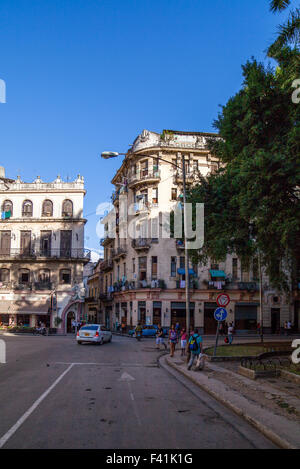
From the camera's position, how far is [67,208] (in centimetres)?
5175

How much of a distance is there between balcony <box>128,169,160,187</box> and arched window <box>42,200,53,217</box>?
30.5ft

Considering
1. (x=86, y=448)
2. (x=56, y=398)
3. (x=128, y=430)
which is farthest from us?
(x=56, y=398)

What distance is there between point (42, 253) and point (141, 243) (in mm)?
11101

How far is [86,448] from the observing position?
641 cm

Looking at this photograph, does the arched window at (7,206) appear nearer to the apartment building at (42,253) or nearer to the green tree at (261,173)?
the apartment building at (42,253)

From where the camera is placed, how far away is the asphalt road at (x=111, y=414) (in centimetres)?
688

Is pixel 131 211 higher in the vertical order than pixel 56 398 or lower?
higher

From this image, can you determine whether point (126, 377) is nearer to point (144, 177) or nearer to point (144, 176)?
point (144, 177)

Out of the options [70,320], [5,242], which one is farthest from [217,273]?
[5,242]

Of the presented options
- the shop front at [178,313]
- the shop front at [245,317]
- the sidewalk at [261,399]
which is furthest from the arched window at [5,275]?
the sidewalk at [261,399]

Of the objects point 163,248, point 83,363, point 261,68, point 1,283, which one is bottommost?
point 83,363
